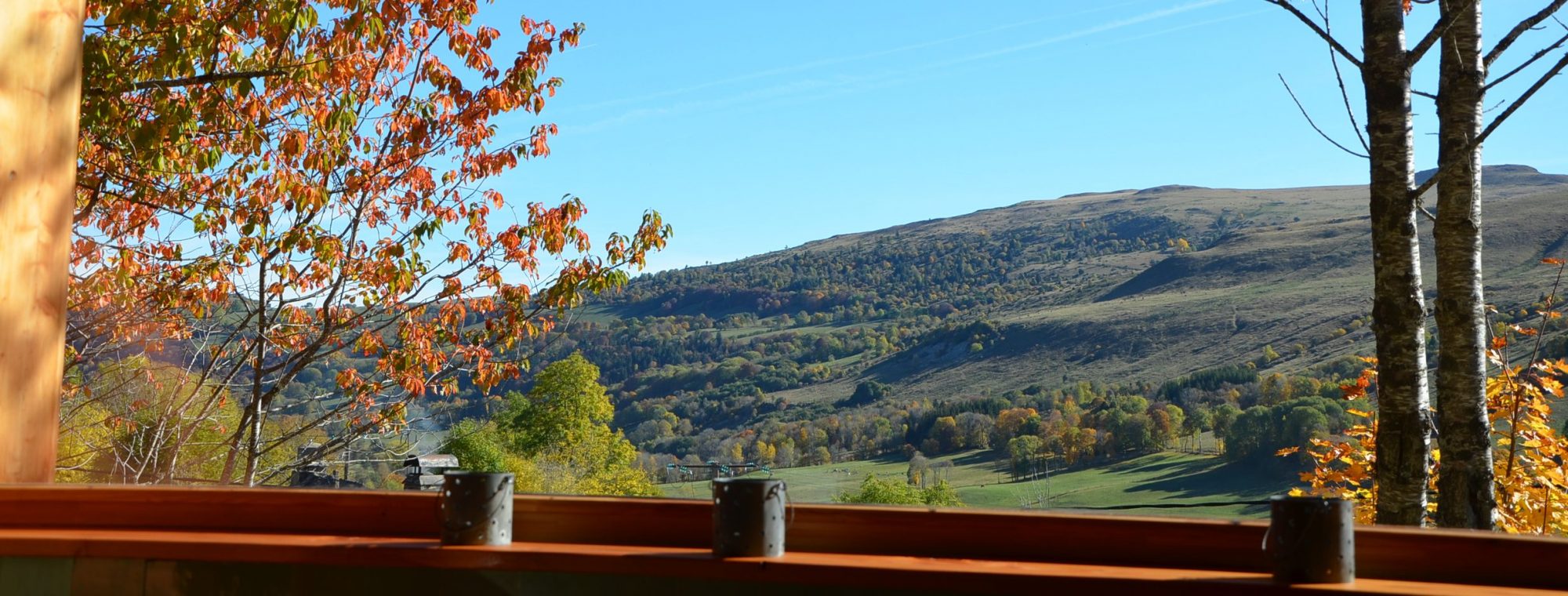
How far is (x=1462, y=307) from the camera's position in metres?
3.12

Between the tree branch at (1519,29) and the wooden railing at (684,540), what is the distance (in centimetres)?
172

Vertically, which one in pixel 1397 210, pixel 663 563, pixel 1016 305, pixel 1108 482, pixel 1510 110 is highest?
pixel 1016 305

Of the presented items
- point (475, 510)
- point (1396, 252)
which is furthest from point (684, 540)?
point (1396, 252)

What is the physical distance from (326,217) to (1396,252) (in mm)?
3999

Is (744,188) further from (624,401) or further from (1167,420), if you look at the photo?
(1167,420)

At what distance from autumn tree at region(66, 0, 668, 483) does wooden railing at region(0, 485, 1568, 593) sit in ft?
7.77

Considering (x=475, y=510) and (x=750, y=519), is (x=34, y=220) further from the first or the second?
(x=750, y=519)

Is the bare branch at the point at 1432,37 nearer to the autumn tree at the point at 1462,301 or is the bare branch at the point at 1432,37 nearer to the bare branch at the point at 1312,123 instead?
the bare branch at the point at 1312,123

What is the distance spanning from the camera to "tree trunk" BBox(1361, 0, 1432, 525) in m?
2.58

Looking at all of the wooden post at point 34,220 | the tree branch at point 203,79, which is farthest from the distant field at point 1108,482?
the wooden post at point 34,220

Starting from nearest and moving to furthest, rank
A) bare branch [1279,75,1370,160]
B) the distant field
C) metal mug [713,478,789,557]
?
metal mug [713,478,789,557] < bare branch [1279,75,1370,160] < the distant field

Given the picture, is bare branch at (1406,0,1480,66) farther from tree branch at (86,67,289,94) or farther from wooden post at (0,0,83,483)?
tree branch at (86,67,289,94)

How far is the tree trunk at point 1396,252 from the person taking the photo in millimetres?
2584

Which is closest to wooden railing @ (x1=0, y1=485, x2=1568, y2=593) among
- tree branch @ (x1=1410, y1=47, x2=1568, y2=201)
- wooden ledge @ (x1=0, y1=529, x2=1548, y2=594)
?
wooden ledge @ (x1=0, y1=529, x2=1548, y2=594)
